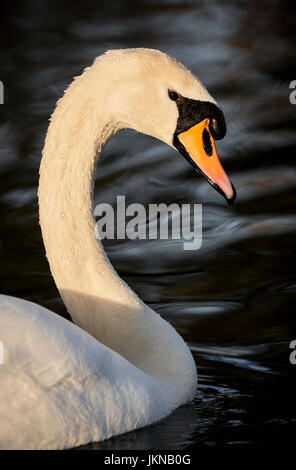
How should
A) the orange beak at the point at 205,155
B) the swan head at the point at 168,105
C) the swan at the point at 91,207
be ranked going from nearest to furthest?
the swan at the point at 91,207 < the swan head at the point at 168,105 < the orange beak at the point at 205,155

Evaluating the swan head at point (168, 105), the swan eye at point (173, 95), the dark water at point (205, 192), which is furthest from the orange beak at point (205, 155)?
the dark water at point (205, 192)

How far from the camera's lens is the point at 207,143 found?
4.64 metres

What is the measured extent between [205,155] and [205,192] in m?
2.74

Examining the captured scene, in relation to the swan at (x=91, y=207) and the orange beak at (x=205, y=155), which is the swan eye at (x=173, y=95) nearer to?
the swan at (x=91, y=207)

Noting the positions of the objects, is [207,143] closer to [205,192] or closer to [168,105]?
[168,105]

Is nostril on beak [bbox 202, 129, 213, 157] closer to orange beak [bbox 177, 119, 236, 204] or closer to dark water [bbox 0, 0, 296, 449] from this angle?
orange beak [bbox 177, 119, 236, 204]

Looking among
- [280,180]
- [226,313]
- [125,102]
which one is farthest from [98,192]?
[125,102]

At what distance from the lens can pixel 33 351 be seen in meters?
3.81

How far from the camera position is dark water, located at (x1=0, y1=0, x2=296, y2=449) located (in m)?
4.70

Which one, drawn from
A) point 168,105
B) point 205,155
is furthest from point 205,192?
point 168,105

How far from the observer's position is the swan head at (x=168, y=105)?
14.6 ft

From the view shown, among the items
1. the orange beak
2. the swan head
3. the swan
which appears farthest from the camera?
the orange beak

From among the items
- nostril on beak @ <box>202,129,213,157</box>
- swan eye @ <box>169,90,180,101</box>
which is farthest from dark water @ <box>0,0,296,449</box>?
swan eye @ <box>169,90,180,101</box>

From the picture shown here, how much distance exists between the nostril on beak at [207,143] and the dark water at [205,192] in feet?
3.17
